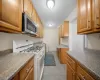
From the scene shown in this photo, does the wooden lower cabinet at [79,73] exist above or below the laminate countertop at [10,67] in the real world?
below

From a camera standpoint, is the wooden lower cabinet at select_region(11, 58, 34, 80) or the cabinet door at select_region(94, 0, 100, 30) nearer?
the wooden lower cabinet at select_region(11, 58, 34, 80)

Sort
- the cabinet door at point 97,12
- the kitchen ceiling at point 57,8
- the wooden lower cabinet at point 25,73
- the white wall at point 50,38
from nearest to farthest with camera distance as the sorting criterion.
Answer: the wooden lower cabinet at point 25,73 < the cabinet door at point 97,12 < the kitchen ceiling at point 57,8 < the white wall at point 50,38

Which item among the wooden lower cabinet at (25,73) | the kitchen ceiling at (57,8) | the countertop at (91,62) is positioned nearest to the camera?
the countertop at (91,62)

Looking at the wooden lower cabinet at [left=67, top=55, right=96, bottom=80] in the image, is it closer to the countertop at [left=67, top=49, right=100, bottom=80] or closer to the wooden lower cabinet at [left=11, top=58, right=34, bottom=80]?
the countertop at [left=67, top=49, right=100, bottom=80]

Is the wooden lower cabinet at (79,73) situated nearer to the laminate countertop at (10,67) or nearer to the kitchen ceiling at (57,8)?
the laminate countertop at (10,67)

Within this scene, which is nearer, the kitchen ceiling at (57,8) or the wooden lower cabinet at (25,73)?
the wooden lower cabinet at (25,73)

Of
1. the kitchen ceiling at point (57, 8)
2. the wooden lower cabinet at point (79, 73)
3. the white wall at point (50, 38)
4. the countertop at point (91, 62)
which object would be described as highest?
the kitchen ceiling at point (57, 8)

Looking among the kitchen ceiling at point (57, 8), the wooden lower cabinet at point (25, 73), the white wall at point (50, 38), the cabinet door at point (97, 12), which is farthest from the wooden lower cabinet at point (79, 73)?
the white wall at point (50, 38)

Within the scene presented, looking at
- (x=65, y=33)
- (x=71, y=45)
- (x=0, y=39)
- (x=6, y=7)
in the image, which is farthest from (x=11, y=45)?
(x=65, y=33)

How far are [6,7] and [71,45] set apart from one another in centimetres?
337

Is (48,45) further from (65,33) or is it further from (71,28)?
(71,28)

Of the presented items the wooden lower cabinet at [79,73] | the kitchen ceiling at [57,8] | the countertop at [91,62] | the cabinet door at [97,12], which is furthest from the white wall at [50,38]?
the cabinet door at [97,12]

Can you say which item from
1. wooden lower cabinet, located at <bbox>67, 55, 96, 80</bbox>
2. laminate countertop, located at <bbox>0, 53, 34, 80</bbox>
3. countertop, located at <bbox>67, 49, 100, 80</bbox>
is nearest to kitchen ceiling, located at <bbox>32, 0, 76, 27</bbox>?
countertop, located at <bbox>67, 49, 100, 80</bbox>

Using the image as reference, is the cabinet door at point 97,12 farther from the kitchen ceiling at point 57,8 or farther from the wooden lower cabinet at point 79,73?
the kitchen ceiling at point 57,8
